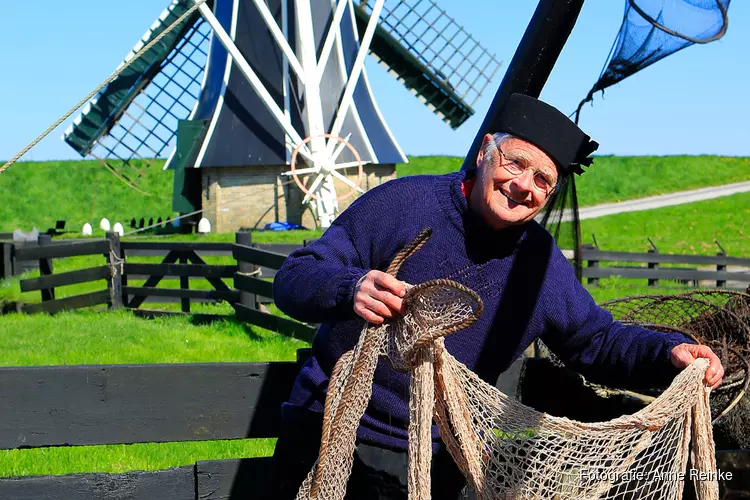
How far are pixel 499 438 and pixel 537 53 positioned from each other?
1.87 metres

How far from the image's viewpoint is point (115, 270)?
13336 mm

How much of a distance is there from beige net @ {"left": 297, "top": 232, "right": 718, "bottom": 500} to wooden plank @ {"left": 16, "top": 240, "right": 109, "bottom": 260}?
10.8 meters

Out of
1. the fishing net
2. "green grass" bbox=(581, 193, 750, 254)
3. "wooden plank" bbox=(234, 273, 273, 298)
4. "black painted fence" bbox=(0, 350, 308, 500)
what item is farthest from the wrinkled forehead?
"green grass" bbox=(581, 193, 750, 254)

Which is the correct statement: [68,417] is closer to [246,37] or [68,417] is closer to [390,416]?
[390,416]

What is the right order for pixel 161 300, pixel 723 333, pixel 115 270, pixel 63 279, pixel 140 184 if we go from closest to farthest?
pixel 723 333
pixel 63 279
pixel 115 270
pixel 161 300
pixel 140 184

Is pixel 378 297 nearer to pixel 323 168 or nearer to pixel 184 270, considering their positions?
pixel 184 270

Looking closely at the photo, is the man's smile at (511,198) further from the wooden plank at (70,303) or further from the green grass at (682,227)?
the green grass at (682,227)

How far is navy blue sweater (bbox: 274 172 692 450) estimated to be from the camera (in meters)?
2.88

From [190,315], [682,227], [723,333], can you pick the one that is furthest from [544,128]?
[682,227]

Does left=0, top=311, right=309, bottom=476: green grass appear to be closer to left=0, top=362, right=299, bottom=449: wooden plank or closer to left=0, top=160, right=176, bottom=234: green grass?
left=0, top=362, right=299, bottom=449: wooden plank

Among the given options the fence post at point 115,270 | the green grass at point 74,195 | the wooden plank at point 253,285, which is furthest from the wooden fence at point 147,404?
the green grass at point 74,195

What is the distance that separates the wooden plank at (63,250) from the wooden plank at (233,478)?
9876 mm

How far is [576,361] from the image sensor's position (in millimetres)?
3229

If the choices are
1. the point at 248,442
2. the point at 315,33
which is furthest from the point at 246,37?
the point at 248,442
